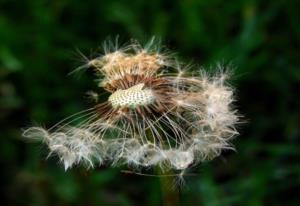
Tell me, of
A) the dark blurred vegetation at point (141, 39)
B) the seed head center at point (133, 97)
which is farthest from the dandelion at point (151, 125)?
the dark blurred vegetation at point (141, 39)

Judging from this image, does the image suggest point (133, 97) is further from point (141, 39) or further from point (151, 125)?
point (141, 39)

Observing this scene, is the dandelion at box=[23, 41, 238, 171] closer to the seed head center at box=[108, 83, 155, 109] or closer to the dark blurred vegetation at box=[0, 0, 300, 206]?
the seed head center at box=[108, 83, 155, 109]

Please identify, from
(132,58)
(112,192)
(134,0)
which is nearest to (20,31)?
(134,0)

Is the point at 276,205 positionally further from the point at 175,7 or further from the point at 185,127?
the point at 185,127

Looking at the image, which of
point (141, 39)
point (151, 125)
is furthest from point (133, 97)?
point (141, 39)

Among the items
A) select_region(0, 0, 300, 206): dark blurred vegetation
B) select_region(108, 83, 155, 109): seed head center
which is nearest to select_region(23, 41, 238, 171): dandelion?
select_region(108, 83, 155, 109): seed head center

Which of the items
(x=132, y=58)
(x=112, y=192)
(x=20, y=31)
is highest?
(x=20, y=31)

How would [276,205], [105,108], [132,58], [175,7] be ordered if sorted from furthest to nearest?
[175,7] → [276,205] → [132,58] → [105,108]
